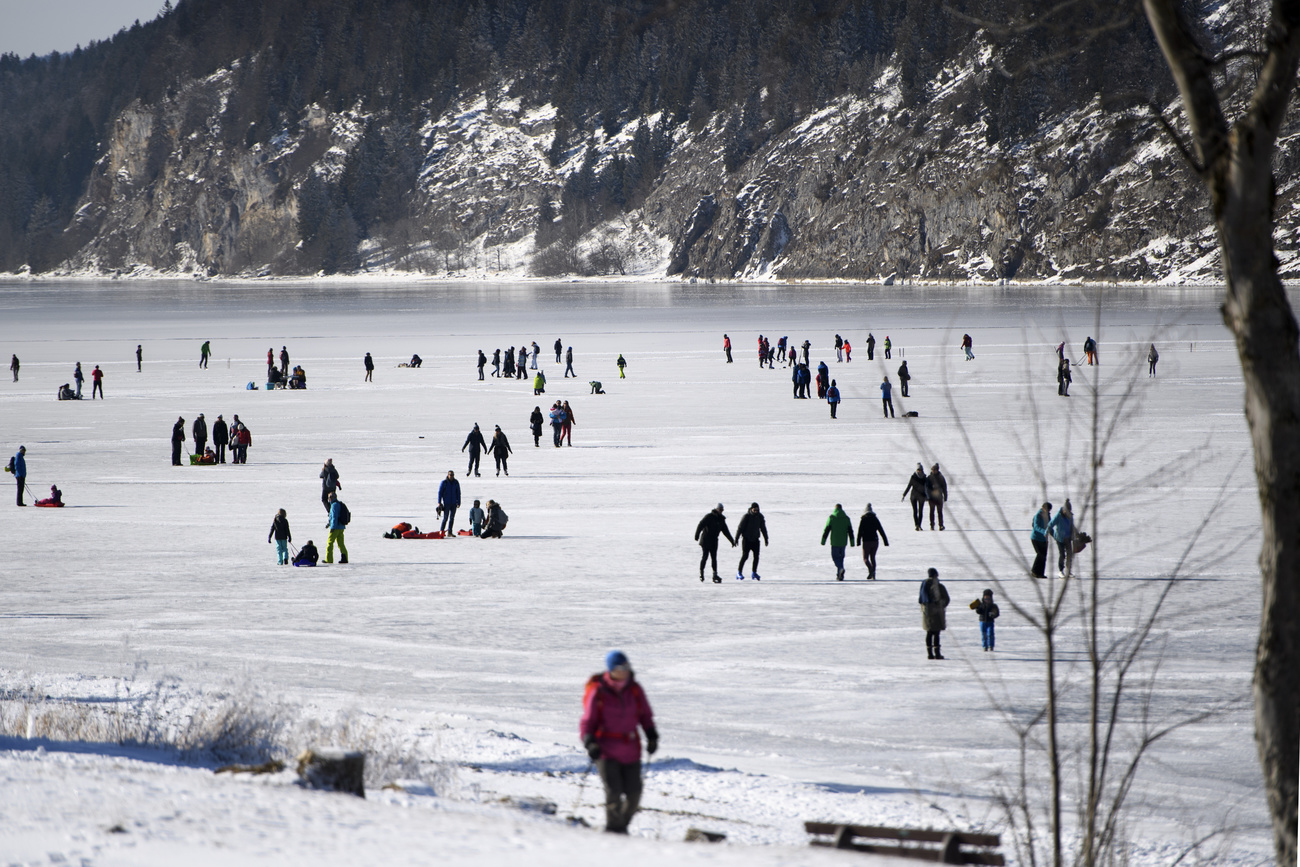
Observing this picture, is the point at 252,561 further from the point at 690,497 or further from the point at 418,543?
the point at 690,497

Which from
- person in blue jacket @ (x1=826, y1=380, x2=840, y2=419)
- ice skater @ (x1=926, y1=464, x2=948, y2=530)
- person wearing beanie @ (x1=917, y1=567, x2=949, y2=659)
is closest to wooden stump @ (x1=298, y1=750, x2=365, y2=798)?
person wearing beanie @ (x1=917, y1=567, x2=949, y2=659)

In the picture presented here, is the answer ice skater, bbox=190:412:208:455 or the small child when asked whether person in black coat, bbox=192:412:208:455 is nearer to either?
ice skater, bbox=190:412:208:455

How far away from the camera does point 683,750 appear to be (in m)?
8.31

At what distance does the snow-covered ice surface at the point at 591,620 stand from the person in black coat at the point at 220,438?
1.95ft

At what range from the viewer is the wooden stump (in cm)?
551

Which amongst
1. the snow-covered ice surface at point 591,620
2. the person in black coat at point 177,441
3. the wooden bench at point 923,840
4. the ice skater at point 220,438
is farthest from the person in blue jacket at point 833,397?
the wooden bench at point 923,840

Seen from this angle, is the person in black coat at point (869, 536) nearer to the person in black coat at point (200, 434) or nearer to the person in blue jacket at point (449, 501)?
the person in blue jacket at point (449, 501)

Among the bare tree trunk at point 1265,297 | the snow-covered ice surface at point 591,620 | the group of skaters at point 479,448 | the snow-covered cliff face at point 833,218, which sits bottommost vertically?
the snow-covered ice surface at point 591,620

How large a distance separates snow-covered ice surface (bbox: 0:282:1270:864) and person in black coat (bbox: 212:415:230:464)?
59cm

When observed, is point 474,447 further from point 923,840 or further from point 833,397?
point 923,840

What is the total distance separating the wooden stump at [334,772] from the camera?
5508 millimetres

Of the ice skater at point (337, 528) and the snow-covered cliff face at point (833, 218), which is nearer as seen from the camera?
the ice skater at point (337, 528)

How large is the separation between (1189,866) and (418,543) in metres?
11.5

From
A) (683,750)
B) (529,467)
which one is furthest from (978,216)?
(683,750)
